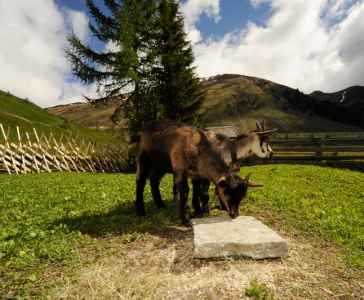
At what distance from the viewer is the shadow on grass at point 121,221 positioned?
4.66m

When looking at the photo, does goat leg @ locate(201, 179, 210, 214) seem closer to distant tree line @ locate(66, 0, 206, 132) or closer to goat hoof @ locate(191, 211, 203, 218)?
goat hoof @ locate(191, 211, 203, 218)

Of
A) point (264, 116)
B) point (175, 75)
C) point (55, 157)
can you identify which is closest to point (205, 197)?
point (55, 157)

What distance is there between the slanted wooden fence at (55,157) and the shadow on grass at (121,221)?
1426cm

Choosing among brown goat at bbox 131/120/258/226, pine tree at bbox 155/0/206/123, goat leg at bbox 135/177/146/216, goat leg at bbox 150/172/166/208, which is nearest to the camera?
brown goat at bbox 131/120/258/226

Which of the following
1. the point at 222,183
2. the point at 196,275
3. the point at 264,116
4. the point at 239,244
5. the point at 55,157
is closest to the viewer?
the point at 196,275

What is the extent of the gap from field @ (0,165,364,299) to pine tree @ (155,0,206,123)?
16.9 m

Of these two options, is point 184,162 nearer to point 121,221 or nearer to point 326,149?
point 121,221

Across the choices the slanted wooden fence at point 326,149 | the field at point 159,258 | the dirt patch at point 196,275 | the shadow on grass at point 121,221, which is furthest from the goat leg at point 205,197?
the slanted wooden fence at point 326,149

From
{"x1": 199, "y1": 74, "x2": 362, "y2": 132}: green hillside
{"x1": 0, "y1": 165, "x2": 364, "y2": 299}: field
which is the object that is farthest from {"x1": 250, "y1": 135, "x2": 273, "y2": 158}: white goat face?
{"x1": 199, "y1": 74, "x2": 362, "y2": 132}: green hillside

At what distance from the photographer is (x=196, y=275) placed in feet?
10.3

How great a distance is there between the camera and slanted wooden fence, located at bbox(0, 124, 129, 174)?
17516 mm

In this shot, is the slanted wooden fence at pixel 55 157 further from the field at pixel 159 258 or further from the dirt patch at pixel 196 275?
the dirt patch at pixel 196 275

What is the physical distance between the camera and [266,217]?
5.32 meters

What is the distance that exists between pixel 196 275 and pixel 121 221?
2.58 m
